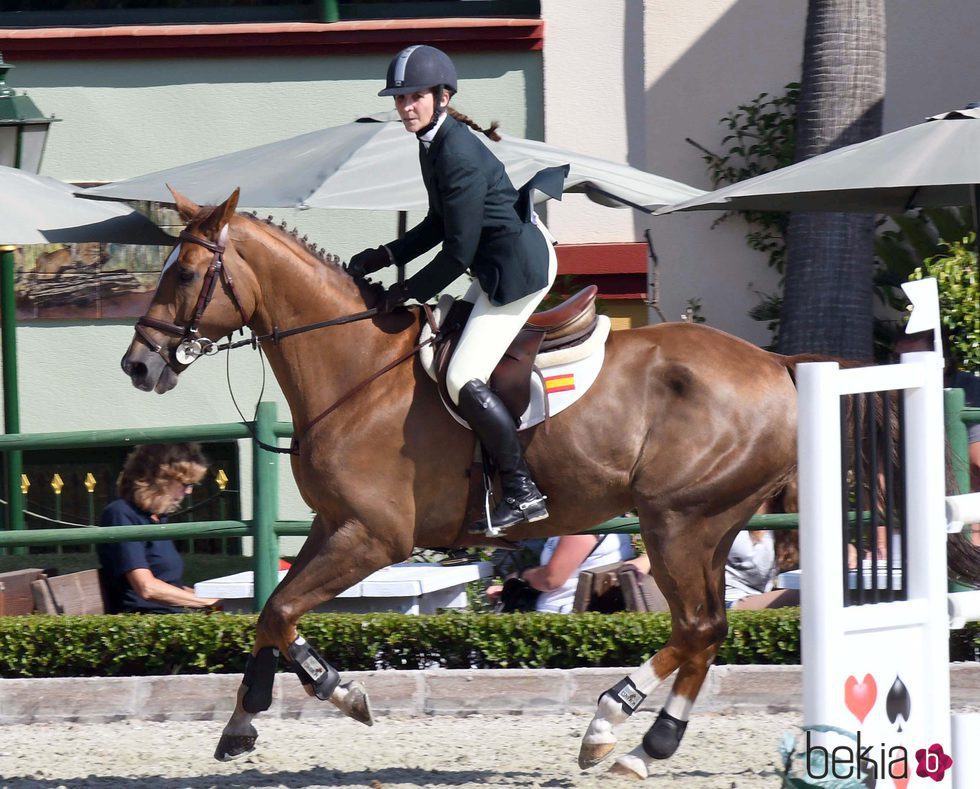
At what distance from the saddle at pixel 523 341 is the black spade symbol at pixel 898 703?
1.91 m

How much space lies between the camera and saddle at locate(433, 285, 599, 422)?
508 cm

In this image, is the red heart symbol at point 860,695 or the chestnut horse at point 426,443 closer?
the red heart symbol at point 860,695

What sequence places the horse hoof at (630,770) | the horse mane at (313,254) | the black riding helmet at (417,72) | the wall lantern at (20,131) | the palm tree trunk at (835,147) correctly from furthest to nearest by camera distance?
the palm tree trunk at (835,147) → the wall lantern at (20,131) → the horse mane at (313,254) → the horse hoof at (630,770) → the black riding helmet at (417,72)

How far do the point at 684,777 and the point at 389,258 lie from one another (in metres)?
2.29

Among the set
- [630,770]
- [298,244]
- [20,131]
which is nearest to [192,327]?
[298,244]

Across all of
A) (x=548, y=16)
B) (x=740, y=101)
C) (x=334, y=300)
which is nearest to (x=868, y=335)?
(x=740, y=101)

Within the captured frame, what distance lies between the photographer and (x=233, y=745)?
5.16 metres

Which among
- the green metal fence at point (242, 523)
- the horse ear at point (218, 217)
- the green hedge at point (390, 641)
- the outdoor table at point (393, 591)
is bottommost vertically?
the green hedge at point (390, 641)

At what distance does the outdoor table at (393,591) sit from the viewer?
6777 millimetres

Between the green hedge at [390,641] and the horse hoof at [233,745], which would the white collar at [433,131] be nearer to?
the horse hoof at [233,745]

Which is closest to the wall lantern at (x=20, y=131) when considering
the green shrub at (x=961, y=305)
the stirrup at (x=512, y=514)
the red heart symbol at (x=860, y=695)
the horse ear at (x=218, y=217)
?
the horse ear at (x=218, y=217)

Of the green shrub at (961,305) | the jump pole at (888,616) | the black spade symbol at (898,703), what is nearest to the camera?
the jump pole at (888,616)

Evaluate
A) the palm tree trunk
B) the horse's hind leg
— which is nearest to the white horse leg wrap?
the horse's hind leg

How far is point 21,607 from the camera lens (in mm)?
7090
